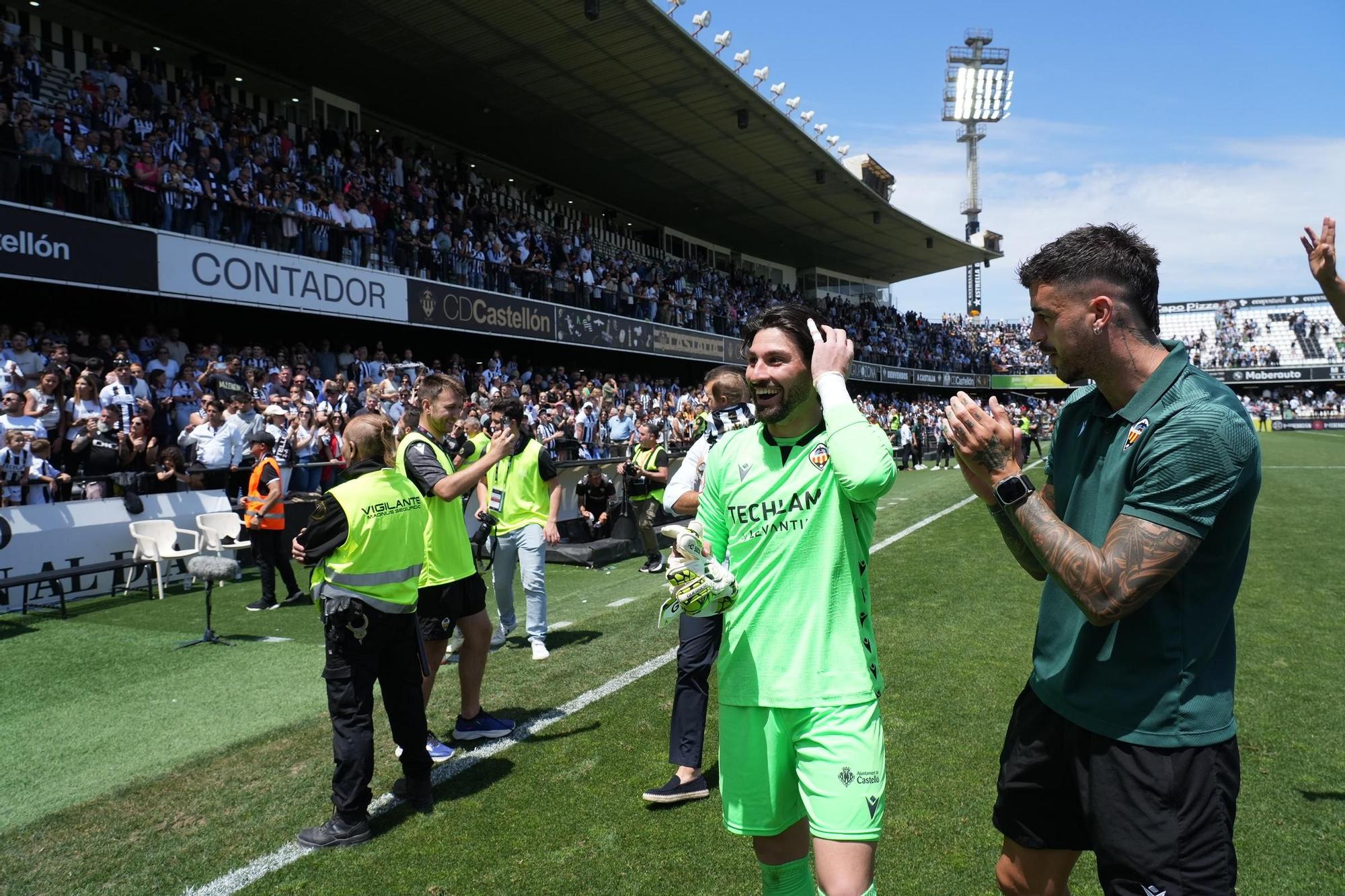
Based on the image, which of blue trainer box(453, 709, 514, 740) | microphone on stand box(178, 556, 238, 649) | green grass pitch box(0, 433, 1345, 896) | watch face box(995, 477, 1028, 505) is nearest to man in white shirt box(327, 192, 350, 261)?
green grass pitch box(0, 433, 1345, 896)

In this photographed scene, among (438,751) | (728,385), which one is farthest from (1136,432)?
(438,751)

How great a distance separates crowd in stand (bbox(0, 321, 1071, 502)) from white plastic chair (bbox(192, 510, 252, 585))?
977mm

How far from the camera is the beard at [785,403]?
2.68 metres

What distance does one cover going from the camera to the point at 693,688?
4609mm

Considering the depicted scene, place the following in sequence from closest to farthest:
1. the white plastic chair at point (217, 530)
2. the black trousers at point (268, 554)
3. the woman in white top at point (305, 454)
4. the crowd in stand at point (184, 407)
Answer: the black trousers at point (268, 554)
the white plastic chair at point (217, 530)
the crowd in stand at point (184, 407)
the woman in white top at point (305, 454)

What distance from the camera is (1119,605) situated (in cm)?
201

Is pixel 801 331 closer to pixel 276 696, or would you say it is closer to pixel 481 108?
pixel 276 696

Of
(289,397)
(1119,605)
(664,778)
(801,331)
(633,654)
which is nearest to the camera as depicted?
(1119,605)

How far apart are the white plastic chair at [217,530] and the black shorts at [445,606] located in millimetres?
7109

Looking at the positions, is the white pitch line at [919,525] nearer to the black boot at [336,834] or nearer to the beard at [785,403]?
the black boot at [336,834]

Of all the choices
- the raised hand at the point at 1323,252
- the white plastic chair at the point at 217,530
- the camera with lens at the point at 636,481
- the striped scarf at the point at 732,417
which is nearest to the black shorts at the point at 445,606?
the striped scarf at the point at 732,417

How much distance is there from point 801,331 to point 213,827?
3.77 metres

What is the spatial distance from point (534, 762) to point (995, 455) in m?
3.74

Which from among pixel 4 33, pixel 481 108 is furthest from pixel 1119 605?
pixel 481 108
